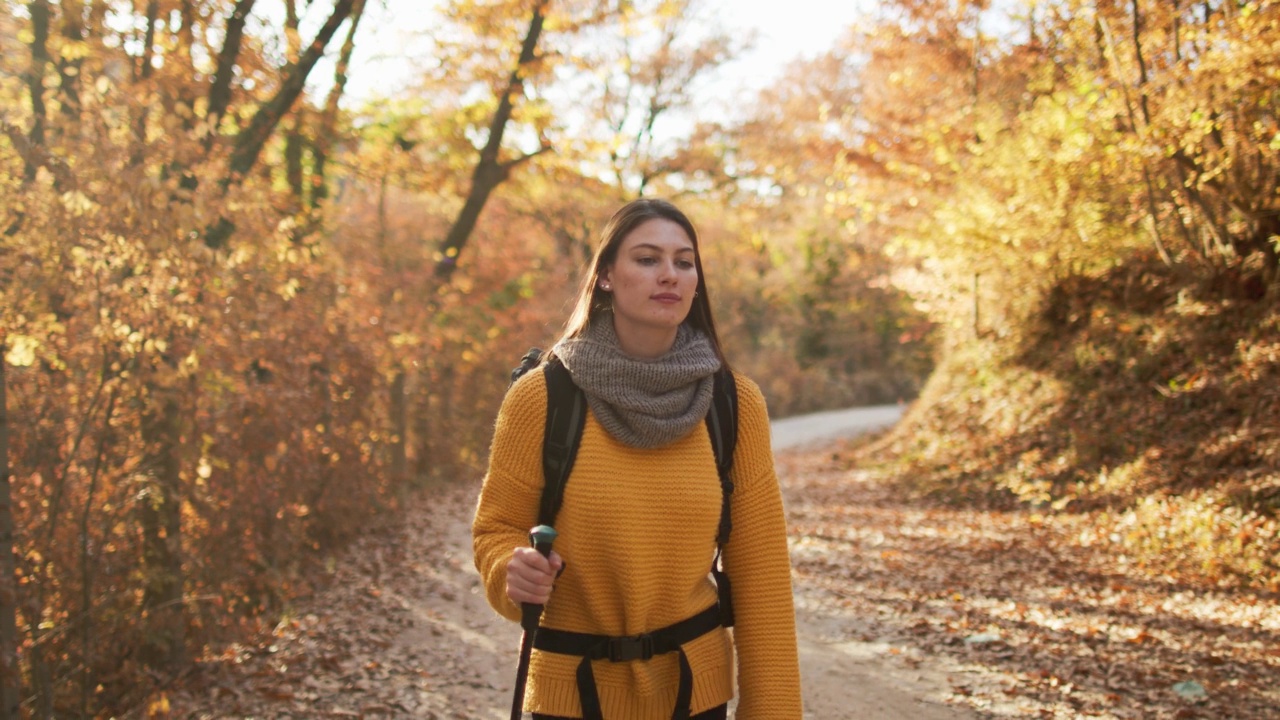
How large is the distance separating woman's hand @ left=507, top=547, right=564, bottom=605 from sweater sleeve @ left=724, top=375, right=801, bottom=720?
536 millimetres

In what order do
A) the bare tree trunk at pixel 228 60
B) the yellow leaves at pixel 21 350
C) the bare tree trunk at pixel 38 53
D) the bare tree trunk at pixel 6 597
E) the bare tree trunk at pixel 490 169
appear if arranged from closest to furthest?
the bare tree trunk at pixel 6 597, the yellow leaves at pixel 21 350, the bare tree trunk at pixel 38 53, the bare tree trunk at pixel 228 60, the bare tree trunk at pixel 490 169

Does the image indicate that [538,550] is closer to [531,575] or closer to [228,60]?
[531,575]

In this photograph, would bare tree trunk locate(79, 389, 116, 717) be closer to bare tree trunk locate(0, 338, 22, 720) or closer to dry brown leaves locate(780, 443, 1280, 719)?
bare tree trunk locate(0, 338, 22, 720)

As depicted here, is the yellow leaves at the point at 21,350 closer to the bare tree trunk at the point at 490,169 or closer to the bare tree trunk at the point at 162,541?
the bare tree trunk at the point at 162,541

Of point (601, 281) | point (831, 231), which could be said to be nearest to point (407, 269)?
point (601, 281)

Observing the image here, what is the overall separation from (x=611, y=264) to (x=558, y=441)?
1.65 feet

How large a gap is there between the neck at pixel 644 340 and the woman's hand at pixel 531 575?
0.59m

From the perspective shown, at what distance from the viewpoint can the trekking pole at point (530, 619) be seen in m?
2.14

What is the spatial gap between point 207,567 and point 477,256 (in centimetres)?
1097

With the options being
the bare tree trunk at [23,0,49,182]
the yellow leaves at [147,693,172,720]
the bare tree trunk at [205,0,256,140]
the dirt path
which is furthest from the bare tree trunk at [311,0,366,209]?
the yellow leaves at [147,693,172,720]

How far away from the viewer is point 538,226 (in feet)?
73.1

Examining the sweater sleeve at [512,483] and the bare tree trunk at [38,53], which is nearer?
the sweater sleeve at [512,483]

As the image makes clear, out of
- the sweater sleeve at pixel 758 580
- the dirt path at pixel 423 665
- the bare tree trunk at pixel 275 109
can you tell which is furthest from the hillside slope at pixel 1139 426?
the bare tree trunk at pixel 275 109

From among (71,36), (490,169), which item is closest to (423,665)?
(71,36)
